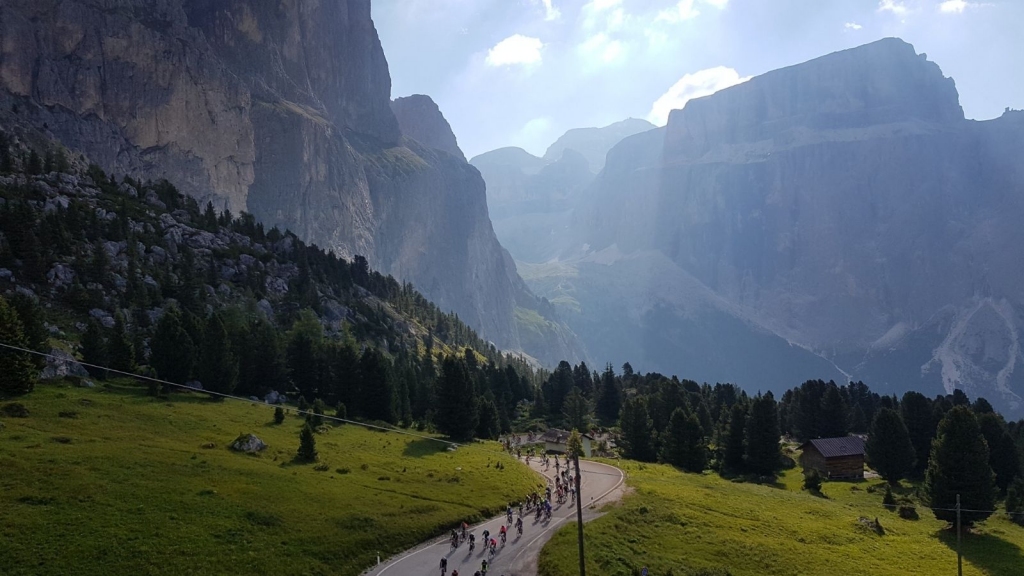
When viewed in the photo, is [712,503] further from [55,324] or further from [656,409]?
[55,324]

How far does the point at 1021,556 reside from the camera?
5631cm

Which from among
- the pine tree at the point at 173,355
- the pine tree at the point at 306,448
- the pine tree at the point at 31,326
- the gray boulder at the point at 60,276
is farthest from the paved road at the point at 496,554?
the gray boulder at the point at 60,276

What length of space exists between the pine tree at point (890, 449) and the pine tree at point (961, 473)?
26177 millimetres

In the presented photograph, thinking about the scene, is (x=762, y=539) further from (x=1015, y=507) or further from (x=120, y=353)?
(x=120, y=353)

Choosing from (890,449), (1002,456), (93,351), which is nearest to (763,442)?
(890,449)

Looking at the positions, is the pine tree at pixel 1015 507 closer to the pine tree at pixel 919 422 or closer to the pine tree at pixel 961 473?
the pine tree at pixel 961 473

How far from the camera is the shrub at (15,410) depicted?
54.7 metres

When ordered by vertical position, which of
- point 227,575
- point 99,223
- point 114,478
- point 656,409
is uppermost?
point 99,223

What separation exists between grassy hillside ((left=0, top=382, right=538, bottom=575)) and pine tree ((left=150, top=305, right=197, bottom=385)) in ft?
33.2

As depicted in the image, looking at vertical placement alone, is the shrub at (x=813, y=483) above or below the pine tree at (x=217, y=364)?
below

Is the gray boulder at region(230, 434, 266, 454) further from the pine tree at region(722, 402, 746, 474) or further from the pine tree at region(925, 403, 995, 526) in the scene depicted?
the pine tree at region(722, 402, 746, 474)

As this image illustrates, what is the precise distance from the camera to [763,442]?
318 ft

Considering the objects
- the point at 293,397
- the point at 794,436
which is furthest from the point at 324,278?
the point at 794,436

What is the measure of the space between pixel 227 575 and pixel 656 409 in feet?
327
